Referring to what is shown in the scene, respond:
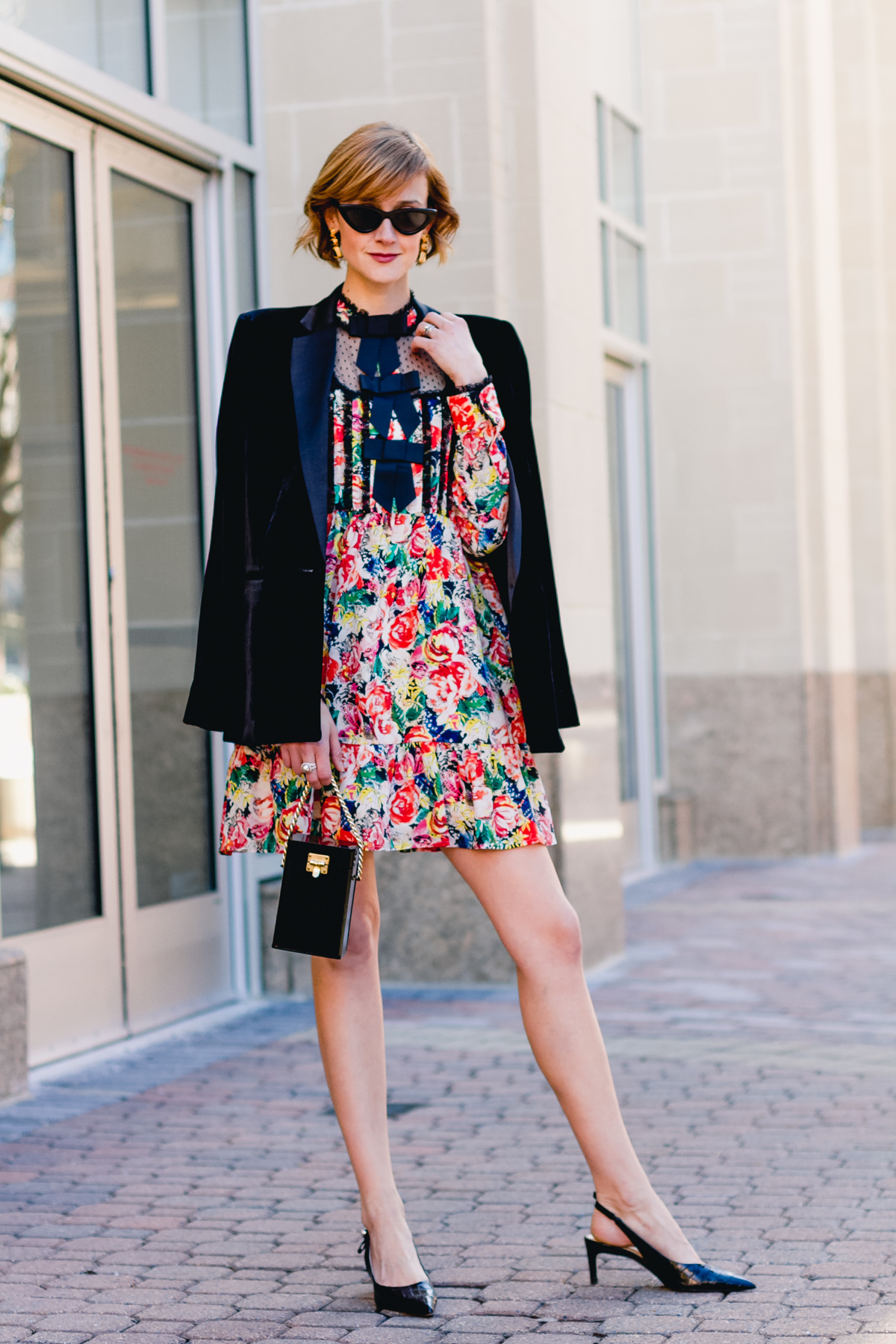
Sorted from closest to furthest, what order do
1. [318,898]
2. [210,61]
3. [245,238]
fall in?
1. [318,898]
2. [210,61]
3. [245,238]

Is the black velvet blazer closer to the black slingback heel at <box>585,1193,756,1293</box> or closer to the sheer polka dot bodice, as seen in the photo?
the sheer polka dot bodice

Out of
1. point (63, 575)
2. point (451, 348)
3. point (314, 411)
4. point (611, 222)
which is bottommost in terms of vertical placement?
point (63, 575)

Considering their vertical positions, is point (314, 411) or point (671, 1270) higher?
point (314, 411)

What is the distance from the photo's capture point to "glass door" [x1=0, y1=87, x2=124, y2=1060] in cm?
559

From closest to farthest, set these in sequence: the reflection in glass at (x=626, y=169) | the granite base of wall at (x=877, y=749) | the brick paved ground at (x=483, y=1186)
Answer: the brick paved ground at (x=483, y=1186), the reflection in glass at (x=626, y=169), the granite base of wall at (x=877, y=749)

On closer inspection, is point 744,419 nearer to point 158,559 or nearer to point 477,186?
point 477,186

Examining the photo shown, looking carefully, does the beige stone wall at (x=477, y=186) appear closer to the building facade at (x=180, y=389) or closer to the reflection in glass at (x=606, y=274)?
the building facade at (x=180, y=389)

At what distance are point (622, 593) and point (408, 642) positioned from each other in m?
7.32

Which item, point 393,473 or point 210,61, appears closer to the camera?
point 393,473

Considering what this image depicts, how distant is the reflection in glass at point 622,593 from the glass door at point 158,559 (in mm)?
Result: 4177

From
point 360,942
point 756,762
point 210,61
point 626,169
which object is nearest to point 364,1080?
point 360,942

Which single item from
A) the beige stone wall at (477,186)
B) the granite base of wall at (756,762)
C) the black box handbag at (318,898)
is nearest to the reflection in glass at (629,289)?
the granite base of wall at (756,762)

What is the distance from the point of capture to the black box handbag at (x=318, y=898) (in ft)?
9.65

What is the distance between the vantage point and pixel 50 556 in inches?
224
